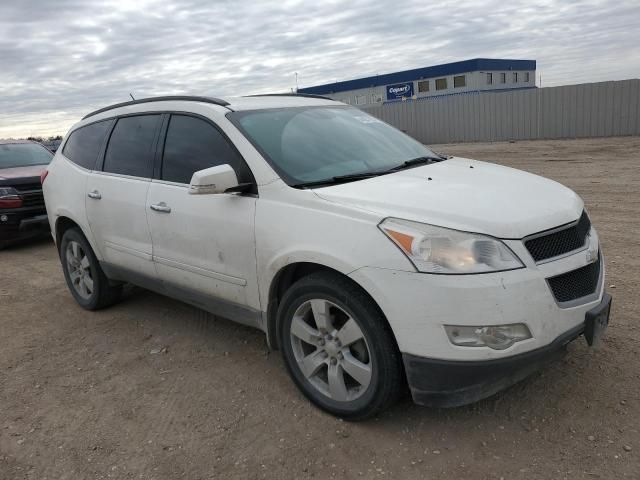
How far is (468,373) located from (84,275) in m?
3.98

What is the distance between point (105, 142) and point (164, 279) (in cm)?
150

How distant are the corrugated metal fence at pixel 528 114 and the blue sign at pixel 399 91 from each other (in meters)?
18.8

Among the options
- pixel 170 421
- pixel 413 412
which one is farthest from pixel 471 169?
pixel 170 421

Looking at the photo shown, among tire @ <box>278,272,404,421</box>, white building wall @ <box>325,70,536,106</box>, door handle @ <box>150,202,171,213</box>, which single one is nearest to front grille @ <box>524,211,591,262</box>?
tire @ <box>278,272,404,421</box>

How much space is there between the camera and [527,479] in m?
2.60

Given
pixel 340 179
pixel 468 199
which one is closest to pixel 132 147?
pixel 340 179

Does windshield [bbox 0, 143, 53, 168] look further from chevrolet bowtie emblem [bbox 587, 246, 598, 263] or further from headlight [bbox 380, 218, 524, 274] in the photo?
chevrolet bowtie emblem [bbox 587, 246, 598, 263]

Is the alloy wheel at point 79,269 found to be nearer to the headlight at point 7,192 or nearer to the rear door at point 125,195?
the rear door at point 125,195

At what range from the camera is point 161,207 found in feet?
13.2

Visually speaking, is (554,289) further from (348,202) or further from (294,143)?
(294,143)

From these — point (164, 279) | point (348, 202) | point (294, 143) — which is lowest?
point (164, 279)

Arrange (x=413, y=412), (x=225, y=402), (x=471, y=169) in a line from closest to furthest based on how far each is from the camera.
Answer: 1. (x=413, y=412)
2. (x=225, y=402)
3. (x=471, y=169)

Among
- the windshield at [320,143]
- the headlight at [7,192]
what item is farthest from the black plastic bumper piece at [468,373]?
the headlight at [7,192]

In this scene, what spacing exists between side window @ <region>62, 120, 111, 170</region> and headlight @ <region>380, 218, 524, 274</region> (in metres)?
3.39
